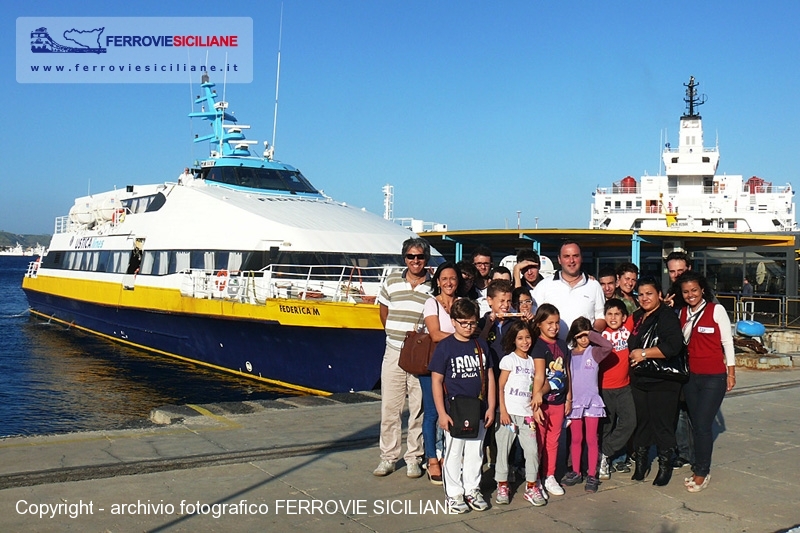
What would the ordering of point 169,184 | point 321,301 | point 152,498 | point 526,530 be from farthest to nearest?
point 169,184 → point 321,301 → point 152,498 → point 526,530

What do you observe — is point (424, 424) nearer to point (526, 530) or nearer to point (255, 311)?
point (526, 530)

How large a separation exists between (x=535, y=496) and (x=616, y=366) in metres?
1.22

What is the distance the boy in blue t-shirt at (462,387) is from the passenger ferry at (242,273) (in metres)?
6.98

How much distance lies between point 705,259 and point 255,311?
17186mm

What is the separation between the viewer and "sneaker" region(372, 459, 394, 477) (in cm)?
540

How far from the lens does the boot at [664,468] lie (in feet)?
17.6

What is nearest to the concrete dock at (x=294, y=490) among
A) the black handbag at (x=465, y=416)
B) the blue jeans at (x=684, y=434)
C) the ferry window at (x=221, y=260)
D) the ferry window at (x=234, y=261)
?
the blue jeans at (x=684, y=434)

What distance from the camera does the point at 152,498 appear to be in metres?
4.74

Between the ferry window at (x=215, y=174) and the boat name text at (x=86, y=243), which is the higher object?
the ferry window at (x=215, y=174)

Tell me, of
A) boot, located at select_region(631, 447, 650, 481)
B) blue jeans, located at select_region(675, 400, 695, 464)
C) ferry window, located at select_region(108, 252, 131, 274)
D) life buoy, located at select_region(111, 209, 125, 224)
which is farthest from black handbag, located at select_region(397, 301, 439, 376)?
life buoy, located at select_region(111, 209, 125, 224)

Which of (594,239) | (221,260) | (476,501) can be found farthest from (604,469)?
(594,239)

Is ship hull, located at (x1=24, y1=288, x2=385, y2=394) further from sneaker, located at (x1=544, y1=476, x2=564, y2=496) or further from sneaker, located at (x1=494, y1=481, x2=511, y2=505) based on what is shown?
sneaker, located at (x1=494, y1=481, x2=511, y2=505)

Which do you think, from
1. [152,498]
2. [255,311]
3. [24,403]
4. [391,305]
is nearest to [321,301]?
[255,311]

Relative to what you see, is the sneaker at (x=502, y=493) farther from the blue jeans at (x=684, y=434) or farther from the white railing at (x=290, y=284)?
the white railing at (x=290, y=284)
